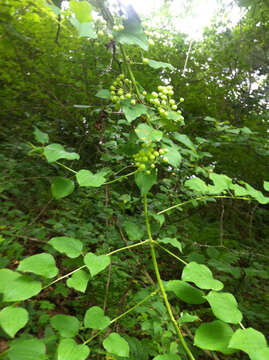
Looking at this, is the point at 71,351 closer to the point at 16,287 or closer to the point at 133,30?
the point at 16,287

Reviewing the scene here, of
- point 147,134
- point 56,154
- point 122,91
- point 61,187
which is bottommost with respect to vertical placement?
point 61,187

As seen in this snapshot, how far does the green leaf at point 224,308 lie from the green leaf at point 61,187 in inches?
22.8

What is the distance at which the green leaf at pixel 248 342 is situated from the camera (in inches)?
20.1

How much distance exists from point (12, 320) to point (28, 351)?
6.2 inches

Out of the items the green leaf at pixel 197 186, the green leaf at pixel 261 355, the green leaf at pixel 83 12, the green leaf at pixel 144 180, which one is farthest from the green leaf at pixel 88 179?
the green leaf at pixel 261 355

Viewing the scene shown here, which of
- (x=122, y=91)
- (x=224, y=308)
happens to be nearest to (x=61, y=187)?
(x=122, y=91)

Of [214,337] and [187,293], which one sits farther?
[187,293]

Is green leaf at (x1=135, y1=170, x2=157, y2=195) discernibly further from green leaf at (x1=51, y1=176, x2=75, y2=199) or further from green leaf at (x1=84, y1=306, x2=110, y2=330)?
green leaf at (x1=84, y1=306, x2=110, y2=330)

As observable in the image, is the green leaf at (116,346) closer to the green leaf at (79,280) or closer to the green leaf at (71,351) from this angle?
the green leaf at (71,351)

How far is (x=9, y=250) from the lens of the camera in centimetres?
197

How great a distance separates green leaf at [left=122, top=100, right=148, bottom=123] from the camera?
812 millimetres

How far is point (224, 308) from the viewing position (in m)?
0.60

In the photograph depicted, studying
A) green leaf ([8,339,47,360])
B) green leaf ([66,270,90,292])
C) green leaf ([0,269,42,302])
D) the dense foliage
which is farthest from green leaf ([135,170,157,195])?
green leaf ([8,339,47,360])

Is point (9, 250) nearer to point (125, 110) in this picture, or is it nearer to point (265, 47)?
point (125, 110)
